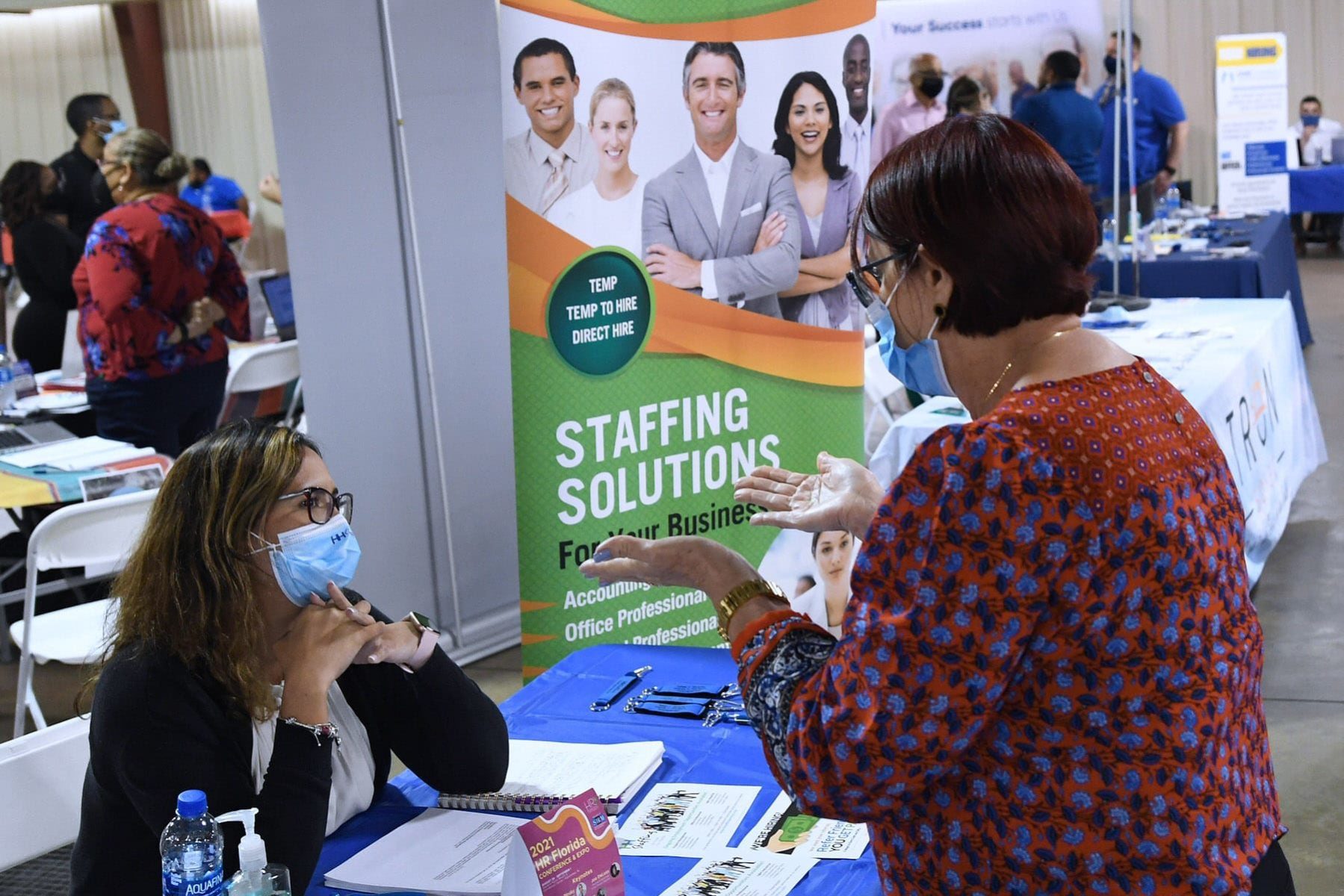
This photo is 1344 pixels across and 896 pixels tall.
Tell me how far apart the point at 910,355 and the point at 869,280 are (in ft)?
0.32

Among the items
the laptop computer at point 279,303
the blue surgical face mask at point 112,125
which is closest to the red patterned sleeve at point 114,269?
the blue surgical face mask at point 112,125

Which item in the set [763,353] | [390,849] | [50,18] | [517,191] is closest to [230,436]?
[390,849]

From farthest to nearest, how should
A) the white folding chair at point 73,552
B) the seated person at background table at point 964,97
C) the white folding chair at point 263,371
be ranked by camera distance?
the seated person at background table at point 964,97
the white folding chair at point 263,371
the white folding chair at point 73,552

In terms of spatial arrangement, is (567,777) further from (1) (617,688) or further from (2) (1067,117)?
(2) (1067,117)

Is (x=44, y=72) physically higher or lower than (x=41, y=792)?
higher

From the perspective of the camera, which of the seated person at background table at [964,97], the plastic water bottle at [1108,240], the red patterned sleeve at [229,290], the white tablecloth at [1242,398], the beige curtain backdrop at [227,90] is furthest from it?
the beige curtain backdrop at [227,90]

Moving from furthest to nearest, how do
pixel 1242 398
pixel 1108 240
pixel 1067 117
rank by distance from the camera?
1. pixel 1067 117
2. pixel 1108 240
3. pixel 1242 398

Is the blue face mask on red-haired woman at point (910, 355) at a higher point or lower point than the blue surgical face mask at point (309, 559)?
higher

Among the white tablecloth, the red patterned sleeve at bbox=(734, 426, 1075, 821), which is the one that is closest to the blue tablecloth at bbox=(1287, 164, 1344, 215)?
the white tablecloth

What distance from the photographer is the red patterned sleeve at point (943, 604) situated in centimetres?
101

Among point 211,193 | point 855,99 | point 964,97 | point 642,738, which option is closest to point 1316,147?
point 964,97

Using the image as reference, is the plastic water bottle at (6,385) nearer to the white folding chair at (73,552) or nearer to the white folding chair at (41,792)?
the white folding chair at (73,552)

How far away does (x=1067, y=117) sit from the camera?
700 centimetres

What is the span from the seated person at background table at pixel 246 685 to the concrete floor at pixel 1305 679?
171cm
